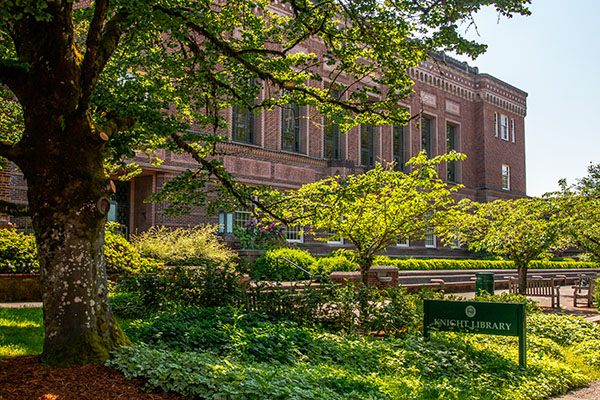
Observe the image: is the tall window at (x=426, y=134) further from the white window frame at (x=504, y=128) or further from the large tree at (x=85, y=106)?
the large tree at (x=85, y=106)

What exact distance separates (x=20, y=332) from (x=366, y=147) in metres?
24.0

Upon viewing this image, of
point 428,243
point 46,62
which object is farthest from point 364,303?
point 428,243

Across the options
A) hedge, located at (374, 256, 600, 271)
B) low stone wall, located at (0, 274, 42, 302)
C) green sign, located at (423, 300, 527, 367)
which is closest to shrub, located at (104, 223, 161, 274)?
low stone wall, located at (0, 274, 42, 302)

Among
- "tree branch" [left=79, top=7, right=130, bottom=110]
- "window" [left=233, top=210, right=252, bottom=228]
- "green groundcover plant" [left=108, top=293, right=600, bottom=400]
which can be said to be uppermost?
"tree branch" [left=79, top=7, right=130, bottom=110]

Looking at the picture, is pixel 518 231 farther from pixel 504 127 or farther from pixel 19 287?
pixel 504 127

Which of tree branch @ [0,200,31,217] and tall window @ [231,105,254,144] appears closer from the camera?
tree branch @ [0,200,31,217]

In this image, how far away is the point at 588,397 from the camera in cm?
670

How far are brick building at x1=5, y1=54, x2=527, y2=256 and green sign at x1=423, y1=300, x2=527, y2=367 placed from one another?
507 cm

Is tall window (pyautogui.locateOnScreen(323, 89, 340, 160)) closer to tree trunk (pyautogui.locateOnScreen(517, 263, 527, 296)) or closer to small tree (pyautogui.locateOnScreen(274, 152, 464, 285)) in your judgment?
tree trunk (pyautogui.locateOnScreen(517, 263, 527, 296))

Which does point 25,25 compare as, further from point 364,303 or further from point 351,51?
point 364,303

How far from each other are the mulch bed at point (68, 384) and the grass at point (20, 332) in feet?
3.24

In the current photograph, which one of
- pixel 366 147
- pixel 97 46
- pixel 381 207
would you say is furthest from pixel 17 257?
pixel 366 147

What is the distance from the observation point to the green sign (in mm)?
7301

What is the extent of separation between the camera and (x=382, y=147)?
2959 centimetres
